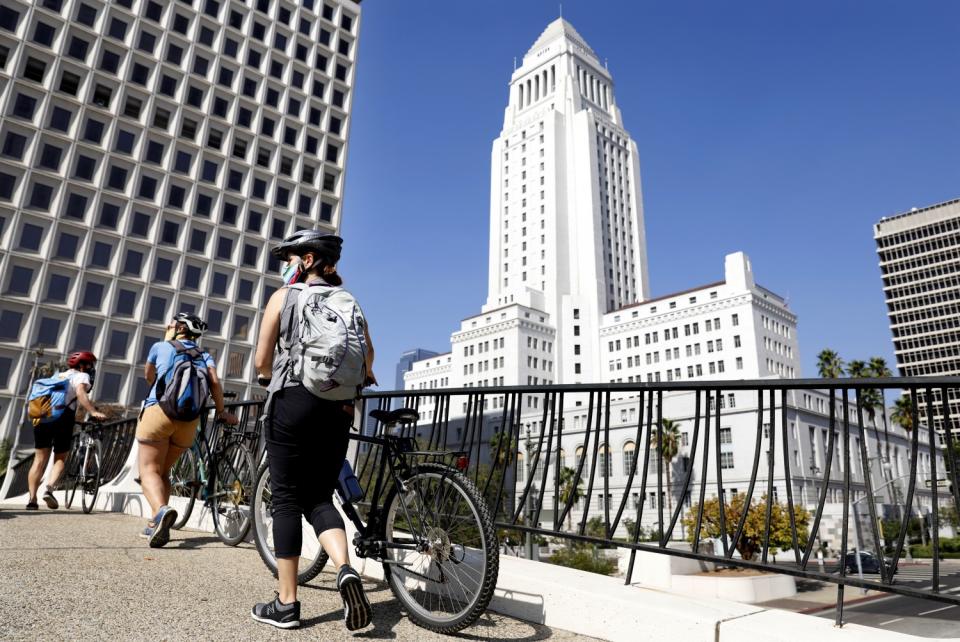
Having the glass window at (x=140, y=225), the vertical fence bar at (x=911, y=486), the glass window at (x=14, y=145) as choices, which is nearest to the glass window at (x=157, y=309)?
the glass window at (x=140, y=225)

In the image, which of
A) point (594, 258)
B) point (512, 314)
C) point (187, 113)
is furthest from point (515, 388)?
point (594, 258)

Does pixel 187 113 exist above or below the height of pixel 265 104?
below

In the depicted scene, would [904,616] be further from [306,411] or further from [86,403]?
[306,411]

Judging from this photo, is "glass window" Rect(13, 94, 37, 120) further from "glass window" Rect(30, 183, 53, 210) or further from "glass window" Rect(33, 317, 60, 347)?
"glass window" Rect(33, 317, 60, 347)

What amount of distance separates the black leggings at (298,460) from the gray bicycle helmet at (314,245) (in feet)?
2.99

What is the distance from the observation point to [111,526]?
272 inches

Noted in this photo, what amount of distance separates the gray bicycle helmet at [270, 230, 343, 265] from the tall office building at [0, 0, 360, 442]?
51919 millimetres

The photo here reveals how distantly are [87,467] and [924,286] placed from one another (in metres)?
160

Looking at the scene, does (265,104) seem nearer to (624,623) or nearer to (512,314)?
(512,314)

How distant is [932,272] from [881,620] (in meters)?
129

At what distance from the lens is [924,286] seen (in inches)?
5187

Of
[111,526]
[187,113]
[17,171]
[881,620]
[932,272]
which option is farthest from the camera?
[932,272]

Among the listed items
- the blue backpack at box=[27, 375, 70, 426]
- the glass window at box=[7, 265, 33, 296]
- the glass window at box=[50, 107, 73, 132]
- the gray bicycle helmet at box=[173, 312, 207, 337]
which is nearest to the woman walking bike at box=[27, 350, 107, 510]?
the blue backpack at box=[27, 375, 70, 426]

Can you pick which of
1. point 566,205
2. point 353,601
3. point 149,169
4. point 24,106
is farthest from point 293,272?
point 566,205
